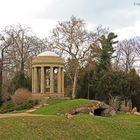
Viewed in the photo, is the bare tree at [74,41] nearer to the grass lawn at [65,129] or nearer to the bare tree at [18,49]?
the bare tree at [18,49]

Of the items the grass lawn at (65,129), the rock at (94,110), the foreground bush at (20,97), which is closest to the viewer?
the grass lawn at (65,129)

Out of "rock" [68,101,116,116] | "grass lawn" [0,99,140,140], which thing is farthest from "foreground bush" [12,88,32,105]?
"grass lawn" [0,99,140,140]

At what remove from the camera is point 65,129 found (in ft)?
58.7

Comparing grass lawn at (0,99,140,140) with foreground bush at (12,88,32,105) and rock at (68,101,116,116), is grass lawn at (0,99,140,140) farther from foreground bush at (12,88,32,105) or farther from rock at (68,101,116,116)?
foreground bush at (12,88,32,105)

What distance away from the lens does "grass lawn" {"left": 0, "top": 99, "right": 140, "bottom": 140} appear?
1659cm

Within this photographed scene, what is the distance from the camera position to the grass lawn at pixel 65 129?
16.6 metres

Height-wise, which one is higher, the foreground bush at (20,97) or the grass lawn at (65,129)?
the foreground bush at (20,97)

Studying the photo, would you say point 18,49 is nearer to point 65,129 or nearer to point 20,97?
point 20,97

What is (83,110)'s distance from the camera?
31.4 metres

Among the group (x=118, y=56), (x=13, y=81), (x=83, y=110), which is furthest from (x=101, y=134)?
(x=118, y=56)

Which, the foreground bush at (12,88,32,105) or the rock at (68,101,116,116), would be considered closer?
the rock at (68,101,116,116)

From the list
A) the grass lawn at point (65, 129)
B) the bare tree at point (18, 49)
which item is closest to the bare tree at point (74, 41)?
the bare tree at point (18, 49)

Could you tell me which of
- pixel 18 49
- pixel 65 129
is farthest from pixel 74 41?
pixel 65 129

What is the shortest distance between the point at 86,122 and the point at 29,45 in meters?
35.5
